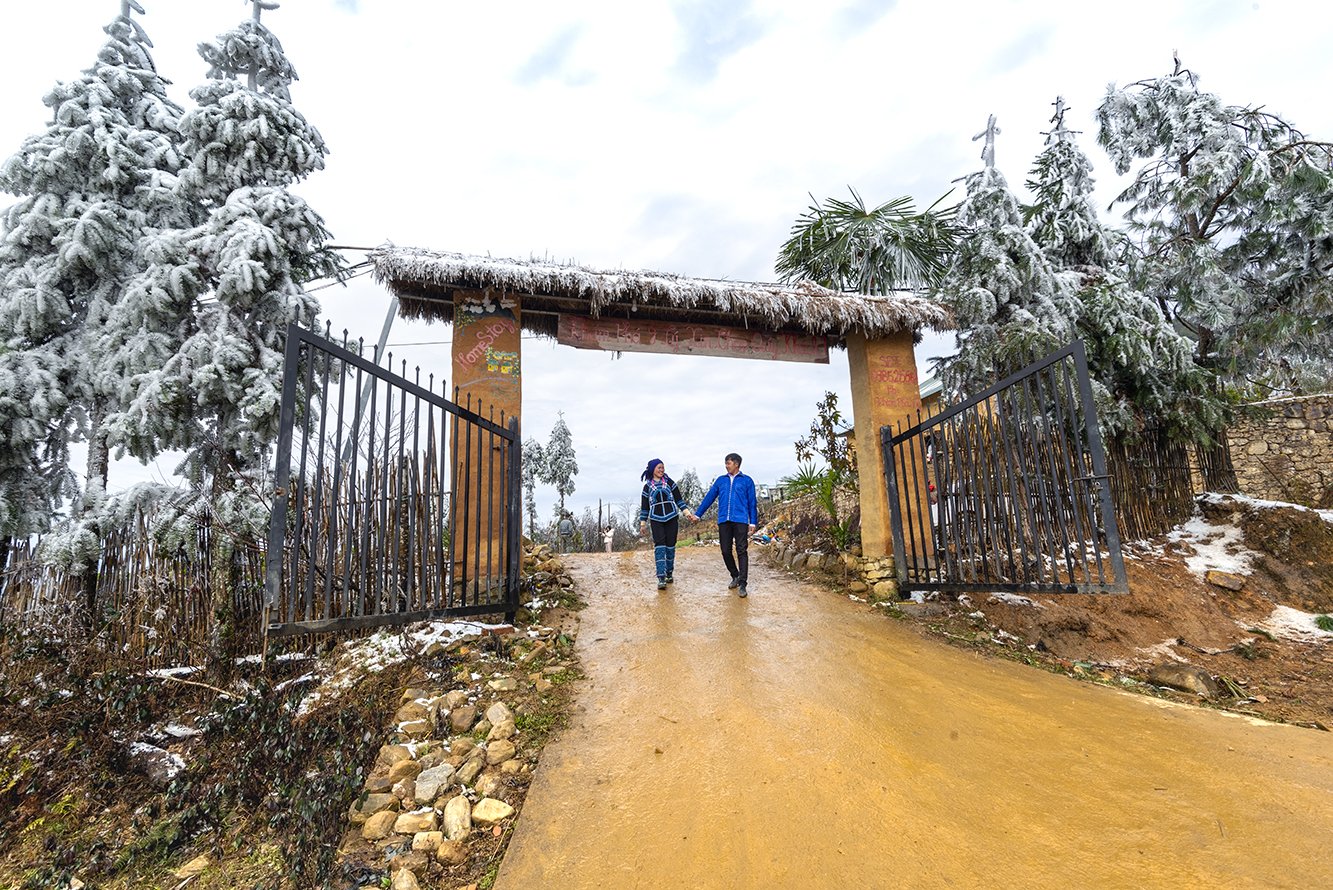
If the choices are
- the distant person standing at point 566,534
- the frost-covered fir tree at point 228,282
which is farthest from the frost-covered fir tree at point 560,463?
the frost-covered fir tree at point 228,282

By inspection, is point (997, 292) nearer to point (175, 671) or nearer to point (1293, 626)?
point (1293, 626)

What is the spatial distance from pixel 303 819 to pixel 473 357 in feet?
14.4

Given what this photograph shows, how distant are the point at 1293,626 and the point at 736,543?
22.8 feet

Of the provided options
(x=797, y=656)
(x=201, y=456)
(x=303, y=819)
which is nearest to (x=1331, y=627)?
(x=797, y=656)

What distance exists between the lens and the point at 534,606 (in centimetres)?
603

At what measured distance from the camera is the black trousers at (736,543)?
23.3 feet

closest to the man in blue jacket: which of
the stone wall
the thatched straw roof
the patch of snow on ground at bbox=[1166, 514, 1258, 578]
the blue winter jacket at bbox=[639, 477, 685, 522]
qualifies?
the blue winter jacket at bbox=[639, 477, 685, 522]

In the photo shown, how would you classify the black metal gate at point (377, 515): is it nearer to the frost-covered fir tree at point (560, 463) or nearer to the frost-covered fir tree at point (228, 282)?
the frost-covered fir tree at point (228, 282)

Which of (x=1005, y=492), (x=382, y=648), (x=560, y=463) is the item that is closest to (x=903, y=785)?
(x=1005, y=492)

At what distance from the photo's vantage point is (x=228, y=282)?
6.66 metres

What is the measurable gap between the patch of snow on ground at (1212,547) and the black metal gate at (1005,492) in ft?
9.28

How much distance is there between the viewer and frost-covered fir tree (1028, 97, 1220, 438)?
8.73 metres

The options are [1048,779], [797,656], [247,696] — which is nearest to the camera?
[1048,779]

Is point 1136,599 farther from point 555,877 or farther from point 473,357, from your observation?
point 473,357
